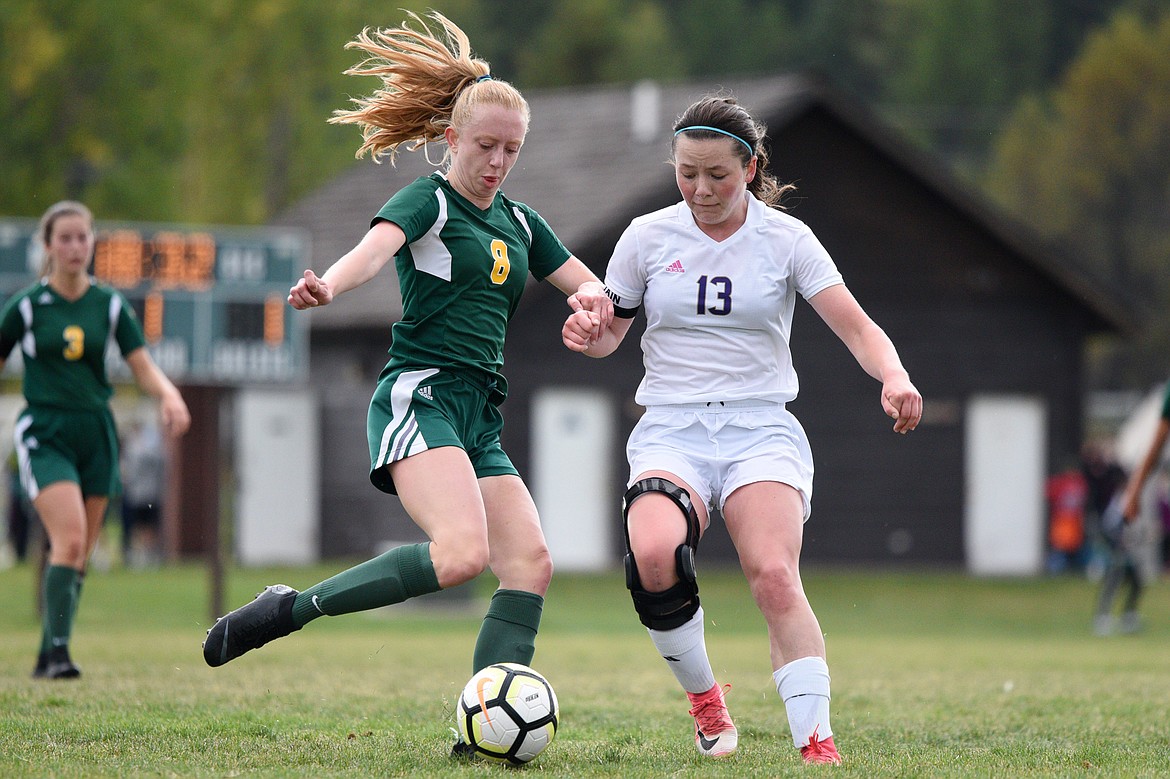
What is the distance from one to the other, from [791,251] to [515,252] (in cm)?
102

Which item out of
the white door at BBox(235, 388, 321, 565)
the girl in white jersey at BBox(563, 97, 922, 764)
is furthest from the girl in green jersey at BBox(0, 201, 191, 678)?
the white door at BBox(235, 388, 321, 565)

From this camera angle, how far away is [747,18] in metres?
60.0

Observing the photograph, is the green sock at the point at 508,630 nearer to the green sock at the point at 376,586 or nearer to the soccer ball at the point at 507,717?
the soccer ball at the point at 507,717

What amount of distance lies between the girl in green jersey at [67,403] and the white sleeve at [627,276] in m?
3.21

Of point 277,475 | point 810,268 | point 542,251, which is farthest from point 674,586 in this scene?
point 277,475

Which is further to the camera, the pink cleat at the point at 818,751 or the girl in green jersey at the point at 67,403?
the girl in green jersey at the point at 67,403

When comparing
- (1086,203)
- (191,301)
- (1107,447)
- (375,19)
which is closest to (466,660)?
(191,301)

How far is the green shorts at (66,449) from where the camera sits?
8.60 metres

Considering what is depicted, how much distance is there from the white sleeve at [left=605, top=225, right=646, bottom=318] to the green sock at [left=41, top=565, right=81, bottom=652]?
12.3 ft

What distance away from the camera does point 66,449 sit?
868 centimetres

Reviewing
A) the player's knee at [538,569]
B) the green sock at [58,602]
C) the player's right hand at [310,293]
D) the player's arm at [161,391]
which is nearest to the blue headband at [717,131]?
the player's right hand at [310,293]

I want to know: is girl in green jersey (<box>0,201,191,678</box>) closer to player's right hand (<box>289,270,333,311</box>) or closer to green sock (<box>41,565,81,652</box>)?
green sock (<box>41,565,81,652</box>)

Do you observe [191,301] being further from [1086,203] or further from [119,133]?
[1086,203]

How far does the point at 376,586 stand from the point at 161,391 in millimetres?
3286
